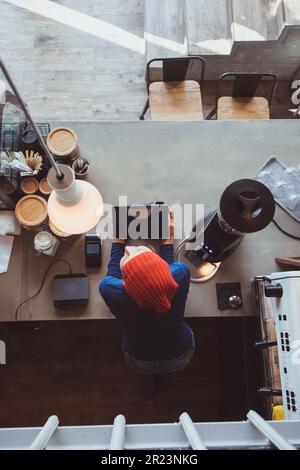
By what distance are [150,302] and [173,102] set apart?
180 centimetres

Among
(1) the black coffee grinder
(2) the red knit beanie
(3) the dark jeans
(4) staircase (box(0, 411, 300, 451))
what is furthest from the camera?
(3) the dark jeans

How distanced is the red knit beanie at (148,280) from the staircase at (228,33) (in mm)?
2317

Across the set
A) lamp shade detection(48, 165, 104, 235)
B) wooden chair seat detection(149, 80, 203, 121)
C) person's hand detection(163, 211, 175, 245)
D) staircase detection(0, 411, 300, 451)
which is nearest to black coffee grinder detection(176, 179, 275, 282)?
person's hand detection(163, 211, 175, 245)

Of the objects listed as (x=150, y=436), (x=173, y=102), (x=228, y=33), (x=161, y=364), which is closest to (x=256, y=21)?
(x=228, y=33)

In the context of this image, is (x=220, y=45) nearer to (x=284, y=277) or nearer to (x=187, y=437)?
(x=284, y=277)

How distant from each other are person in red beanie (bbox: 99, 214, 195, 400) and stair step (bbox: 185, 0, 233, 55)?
1856mm

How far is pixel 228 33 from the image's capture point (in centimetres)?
360

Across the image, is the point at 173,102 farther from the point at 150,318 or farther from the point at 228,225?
the point at 150,318

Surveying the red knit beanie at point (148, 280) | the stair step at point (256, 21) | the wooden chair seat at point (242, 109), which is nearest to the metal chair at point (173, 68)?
the wooden chair seat at point (242, 109)

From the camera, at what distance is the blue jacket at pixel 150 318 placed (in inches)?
82.9

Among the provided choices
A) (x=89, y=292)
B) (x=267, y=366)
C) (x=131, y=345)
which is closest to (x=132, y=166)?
(x=89, y=292)

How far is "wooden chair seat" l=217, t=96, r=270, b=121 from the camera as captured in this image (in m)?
3.17

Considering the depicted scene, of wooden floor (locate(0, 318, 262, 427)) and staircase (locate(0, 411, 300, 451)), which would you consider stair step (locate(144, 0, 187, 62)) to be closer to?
wooden floor (locate(0, 318, 262, 427))

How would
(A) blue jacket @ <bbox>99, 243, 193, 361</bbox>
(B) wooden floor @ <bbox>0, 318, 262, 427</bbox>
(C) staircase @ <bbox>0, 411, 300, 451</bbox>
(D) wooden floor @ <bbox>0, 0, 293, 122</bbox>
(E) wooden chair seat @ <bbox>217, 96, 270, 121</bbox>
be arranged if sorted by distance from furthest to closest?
(D) wooden floor @ <bbox>0, 0, 293, 122</bbox>
(E) wooden chair seat @ <bbox>217, 96, 270, 121</bbox>
(B) wooden floor @ <bbox>0, 318, 262, 427</bbox>
(A) blue jacket @ <bbox>99, 243, 193, 361</bbox>
(C) staircase @ <bbox>0, 411, 300, 451</bbox>
